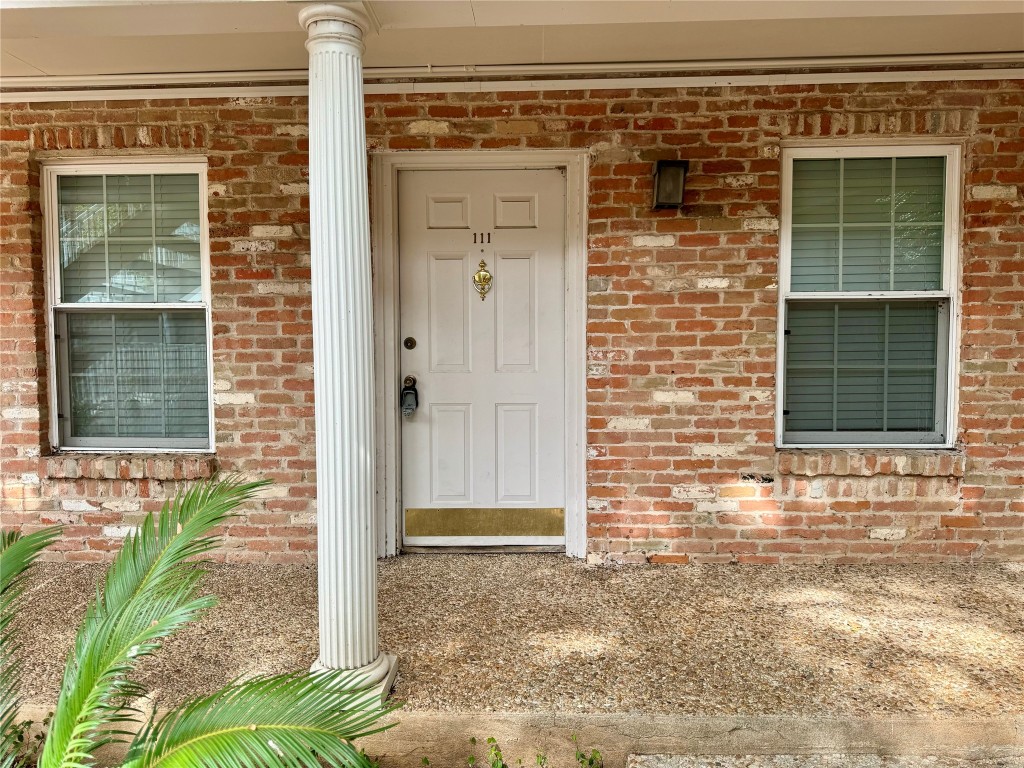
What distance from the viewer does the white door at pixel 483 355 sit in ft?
→ 11.9

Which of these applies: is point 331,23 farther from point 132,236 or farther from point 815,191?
point 815,191

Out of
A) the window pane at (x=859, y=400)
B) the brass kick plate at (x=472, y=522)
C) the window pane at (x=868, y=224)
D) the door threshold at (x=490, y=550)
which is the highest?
the window pane at (x=868, y=224)

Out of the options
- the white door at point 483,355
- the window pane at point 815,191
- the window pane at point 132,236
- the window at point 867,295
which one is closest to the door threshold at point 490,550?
the white door at point 483,355

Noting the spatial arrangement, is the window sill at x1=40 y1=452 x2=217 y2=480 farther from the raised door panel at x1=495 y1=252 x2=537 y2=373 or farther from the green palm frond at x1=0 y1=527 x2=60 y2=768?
the raised door panel at x1=495 y1=252 x2=537 y2=373

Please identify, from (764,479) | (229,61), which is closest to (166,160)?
(229,61)

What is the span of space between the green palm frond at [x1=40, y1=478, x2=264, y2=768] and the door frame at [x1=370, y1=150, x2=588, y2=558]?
5.28ft

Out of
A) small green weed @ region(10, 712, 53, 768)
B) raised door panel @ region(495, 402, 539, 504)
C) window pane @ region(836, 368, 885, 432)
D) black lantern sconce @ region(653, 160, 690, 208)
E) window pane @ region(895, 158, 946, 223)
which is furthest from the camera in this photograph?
raised door panel @ region(495, 402, 539, 504)

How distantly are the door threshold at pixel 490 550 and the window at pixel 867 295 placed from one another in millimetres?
1420

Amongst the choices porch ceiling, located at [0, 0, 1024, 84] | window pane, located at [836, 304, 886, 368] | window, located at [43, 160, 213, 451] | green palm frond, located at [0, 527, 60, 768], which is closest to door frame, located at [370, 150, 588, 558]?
porch ceiling, located at [0, 0, 1024, 84]

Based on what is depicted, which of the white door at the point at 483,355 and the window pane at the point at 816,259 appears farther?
the white door at the point at 483,355

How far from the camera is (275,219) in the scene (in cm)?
352

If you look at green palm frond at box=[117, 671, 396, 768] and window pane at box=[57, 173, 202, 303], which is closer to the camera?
green palm frond at box=[117, 671, 396, 768]

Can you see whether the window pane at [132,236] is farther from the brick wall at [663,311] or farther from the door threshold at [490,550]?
the door threshold at [490,550]

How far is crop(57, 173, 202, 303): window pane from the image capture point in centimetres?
363
